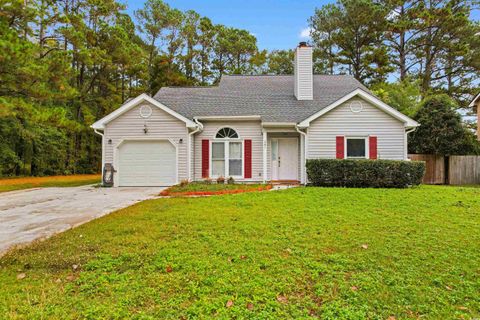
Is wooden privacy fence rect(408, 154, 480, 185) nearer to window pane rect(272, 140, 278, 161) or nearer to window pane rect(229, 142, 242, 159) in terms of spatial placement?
window pane rect(272, 140, 278, 161)

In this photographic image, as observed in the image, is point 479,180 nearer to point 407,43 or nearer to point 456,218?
point 456,218

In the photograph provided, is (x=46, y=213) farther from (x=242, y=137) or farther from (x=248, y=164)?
(x=242, y=137)

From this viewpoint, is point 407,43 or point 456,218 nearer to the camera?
point 456,218

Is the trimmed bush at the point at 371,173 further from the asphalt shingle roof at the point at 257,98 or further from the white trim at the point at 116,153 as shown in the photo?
the white trim at the point at 116,153

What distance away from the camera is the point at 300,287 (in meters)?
3.06

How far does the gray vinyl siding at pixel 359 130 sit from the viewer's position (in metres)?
11.8

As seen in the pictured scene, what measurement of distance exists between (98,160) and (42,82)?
44.7ft

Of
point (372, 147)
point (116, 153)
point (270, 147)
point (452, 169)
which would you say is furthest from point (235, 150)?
point (452, 169)

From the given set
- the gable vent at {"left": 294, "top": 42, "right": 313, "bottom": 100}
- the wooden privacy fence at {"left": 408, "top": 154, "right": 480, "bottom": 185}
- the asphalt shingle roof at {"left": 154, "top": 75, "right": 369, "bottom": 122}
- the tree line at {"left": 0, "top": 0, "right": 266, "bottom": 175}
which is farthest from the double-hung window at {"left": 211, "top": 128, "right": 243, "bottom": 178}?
the wooden privacy fence at {"left": 408, "top": 154, "right": 480, "bottom": 185}

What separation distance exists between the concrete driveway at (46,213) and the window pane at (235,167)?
411cm

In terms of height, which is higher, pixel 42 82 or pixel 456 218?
pixel 42 82

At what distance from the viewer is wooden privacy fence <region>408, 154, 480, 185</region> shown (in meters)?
14.1

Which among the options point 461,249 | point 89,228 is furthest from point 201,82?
point 461,249

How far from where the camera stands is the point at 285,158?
12898mm
